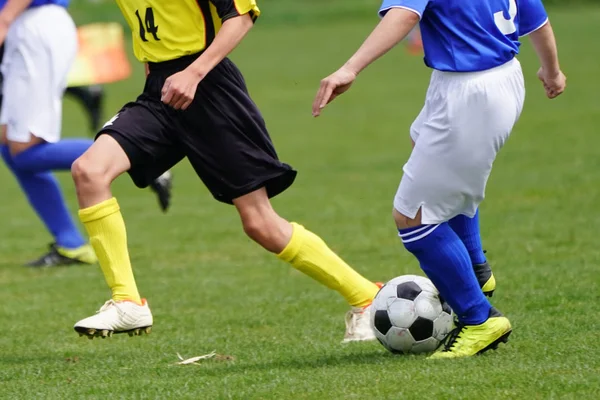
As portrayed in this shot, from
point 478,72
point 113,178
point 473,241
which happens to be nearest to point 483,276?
point 473,241

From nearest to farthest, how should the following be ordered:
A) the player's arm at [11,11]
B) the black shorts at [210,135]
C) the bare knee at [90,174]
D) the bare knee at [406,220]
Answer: the bare knee at [406,220]
the bare knee at [90,174]
the black shorts at [210,135]
the player's arm at [11,11]

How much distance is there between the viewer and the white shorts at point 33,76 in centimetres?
731

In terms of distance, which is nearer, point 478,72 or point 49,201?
point 478,72

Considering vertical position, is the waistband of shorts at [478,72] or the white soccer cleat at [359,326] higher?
the waistband of shorts at [478,72]

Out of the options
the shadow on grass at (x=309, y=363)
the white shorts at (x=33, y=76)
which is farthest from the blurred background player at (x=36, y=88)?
the shadow on grass at (x=309, y=363)

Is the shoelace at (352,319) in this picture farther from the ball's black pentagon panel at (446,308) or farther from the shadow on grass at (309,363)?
the ball's black pentagon panel at (446,308)

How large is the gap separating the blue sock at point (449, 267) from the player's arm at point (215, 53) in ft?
3.39

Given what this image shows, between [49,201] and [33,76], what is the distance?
861 millimetres

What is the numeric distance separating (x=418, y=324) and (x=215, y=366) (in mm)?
842

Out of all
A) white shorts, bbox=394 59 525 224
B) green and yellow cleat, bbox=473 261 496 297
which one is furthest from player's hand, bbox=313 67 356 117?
green and yellow cleat, bbox=473 261 496 297

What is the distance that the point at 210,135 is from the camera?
5.07m

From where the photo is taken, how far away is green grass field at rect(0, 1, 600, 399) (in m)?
4.33

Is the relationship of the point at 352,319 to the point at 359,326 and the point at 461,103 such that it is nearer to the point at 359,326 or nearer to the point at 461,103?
the point at 359,326

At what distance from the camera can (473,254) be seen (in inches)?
203
